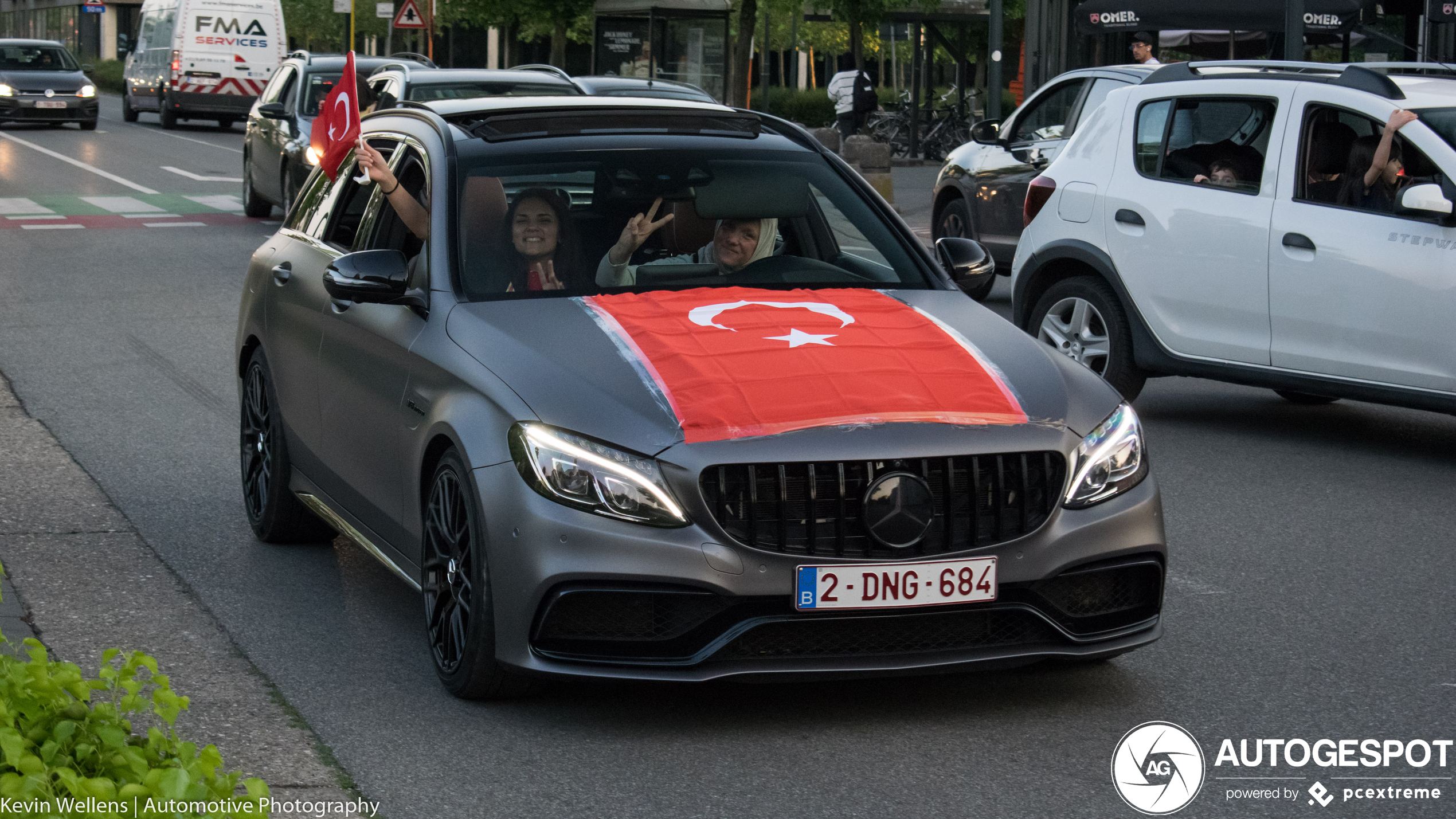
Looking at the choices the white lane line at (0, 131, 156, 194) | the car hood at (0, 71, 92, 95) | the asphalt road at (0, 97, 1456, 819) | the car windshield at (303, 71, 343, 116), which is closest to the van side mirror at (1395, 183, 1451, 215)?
the asphalt road at (0, 97, 1456, 819)

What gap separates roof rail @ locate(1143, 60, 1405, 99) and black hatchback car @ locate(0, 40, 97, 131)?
3330cm

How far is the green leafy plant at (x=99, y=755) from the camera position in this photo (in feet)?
8.83

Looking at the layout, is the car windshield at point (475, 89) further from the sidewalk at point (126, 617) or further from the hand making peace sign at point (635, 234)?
the hand making peace sign at point (635, 234)

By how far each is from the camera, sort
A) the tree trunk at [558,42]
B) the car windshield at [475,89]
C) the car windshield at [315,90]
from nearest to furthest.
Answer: the car windshield at [475,89]
the car windshield at [315,90]
the tree trunk at [558,42]

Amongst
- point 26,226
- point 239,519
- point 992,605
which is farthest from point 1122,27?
point 992,605

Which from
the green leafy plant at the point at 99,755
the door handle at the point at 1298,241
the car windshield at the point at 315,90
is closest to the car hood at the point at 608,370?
the green leafy plant at the point at 99,755

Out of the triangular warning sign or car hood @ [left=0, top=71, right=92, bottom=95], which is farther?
car hood @ [left=0, top=71, right=92, bottom=95]

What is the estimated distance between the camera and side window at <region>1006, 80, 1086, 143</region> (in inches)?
589

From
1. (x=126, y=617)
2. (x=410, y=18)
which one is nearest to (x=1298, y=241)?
(x=126, y=617)

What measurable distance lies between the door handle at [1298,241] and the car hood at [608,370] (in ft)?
12.3

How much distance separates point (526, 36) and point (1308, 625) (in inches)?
2055

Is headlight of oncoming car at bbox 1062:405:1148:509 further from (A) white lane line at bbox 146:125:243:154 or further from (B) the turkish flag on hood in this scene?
(A) white lane line at bbox 146:125:243:154

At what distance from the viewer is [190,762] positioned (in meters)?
2.91

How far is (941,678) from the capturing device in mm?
5348
